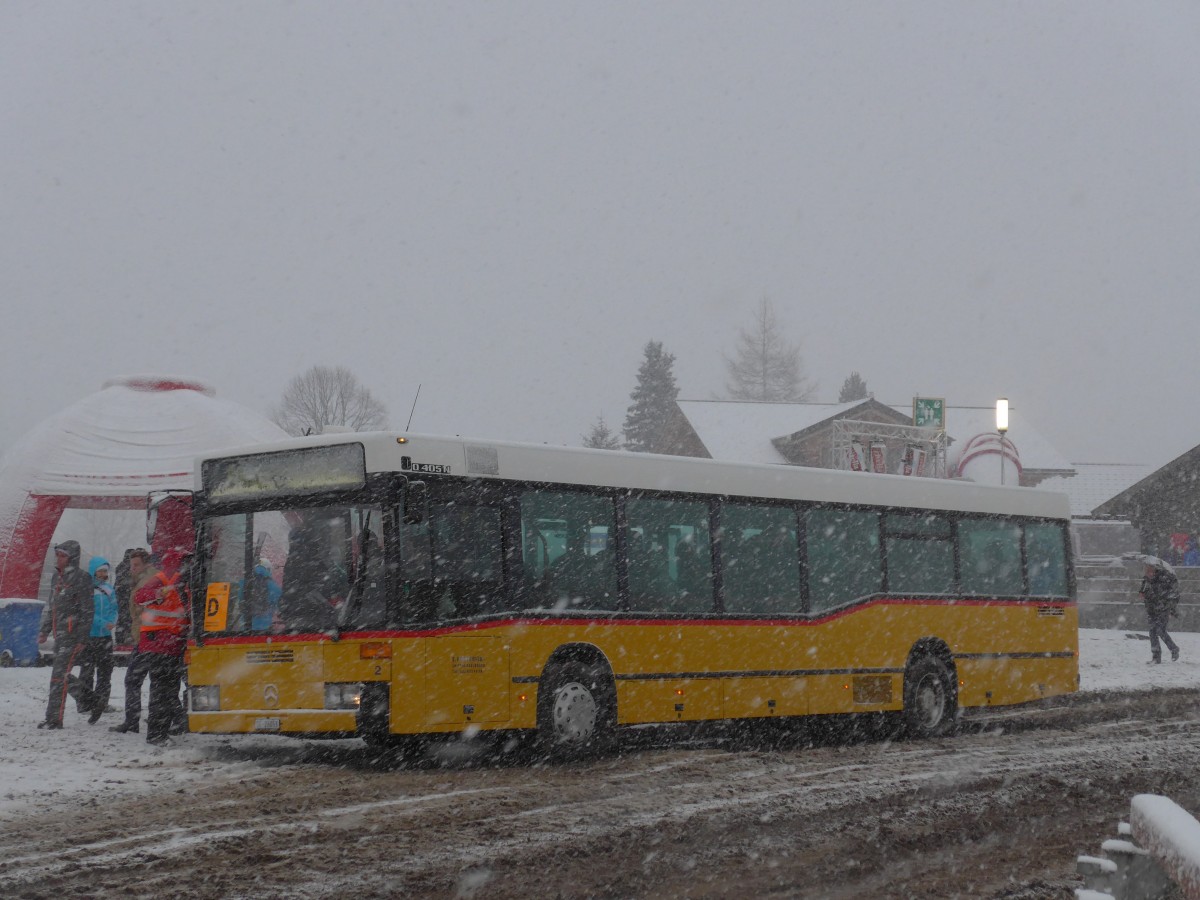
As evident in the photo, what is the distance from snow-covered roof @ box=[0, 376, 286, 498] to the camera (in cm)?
2773

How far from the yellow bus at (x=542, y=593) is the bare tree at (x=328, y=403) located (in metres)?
57.3

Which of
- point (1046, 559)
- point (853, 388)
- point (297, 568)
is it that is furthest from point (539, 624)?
point (853, 388)

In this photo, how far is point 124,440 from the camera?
1123 inches

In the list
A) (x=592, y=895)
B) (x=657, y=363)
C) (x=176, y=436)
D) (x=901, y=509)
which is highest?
(x=657, y=363)

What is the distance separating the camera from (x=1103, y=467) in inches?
2995

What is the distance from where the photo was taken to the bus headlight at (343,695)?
1164cm

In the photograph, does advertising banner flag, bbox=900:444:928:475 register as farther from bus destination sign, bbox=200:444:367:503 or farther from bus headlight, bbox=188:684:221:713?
bus headlight, bbox=188:684:221:713

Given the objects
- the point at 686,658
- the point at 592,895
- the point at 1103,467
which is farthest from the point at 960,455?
the point at 592,895

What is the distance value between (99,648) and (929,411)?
3164 cm

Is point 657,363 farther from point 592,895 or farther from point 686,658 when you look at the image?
point 592,895

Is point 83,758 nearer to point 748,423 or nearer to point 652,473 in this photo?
point 652,473

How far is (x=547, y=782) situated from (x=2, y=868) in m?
4.46

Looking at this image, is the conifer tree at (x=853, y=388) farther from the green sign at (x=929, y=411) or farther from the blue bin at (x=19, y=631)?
the blue bin at (x=19, y=631)

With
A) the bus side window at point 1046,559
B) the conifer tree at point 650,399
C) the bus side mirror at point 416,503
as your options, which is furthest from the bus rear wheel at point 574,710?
the conifer tree at point 650,399
